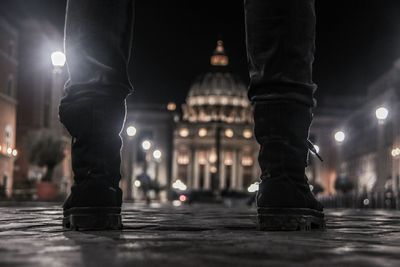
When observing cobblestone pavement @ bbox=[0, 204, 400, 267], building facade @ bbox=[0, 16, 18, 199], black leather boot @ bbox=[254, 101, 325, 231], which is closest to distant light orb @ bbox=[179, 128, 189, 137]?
building facade @ bbox=[0, 16, 18, 199]

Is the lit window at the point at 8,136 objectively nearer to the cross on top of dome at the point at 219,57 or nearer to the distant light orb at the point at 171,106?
the distant light orb at the point at 171,106

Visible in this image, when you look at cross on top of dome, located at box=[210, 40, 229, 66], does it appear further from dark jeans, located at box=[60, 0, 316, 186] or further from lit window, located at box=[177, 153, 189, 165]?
dark jeans, located at box=[60, 0, 316, 186]

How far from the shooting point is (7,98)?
43.8 meters

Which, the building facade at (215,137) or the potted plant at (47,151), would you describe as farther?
the building facade at (215,137)

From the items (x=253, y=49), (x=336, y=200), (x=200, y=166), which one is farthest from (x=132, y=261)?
(x=200, y=166)

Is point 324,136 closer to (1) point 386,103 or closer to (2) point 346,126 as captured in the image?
(2) point 346,126

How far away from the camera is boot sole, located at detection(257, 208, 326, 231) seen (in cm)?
292

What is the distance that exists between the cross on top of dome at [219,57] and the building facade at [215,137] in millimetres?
2175

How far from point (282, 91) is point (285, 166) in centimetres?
31

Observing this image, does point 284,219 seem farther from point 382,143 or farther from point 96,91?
point 382,143

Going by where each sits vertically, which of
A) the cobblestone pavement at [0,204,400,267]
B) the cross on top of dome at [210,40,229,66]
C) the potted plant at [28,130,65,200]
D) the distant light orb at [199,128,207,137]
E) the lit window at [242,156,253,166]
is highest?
the cross on top of dome at [210,40,229,66]

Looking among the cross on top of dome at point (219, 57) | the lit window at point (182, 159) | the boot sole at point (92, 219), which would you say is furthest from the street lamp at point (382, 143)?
the cross on top of dome at point (219, 57)

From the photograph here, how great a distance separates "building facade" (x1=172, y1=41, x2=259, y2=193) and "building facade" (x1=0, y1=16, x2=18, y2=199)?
7185 cm

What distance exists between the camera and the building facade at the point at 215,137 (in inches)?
4828
